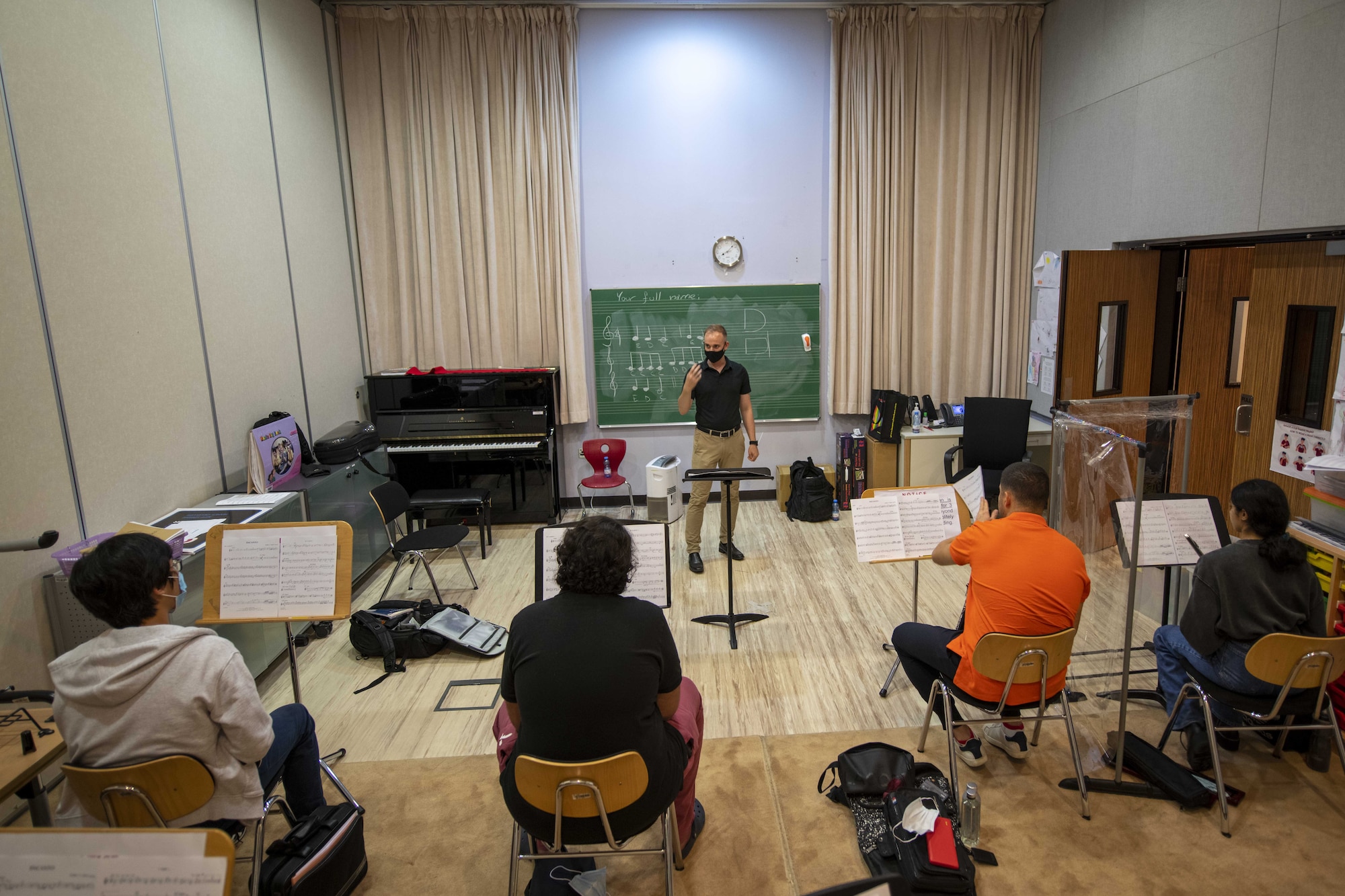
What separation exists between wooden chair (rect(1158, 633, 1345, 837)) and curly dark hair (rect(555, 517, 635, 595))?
6.71 feet

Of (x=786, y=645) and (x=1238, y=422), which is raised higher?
(x=1238, y=422)

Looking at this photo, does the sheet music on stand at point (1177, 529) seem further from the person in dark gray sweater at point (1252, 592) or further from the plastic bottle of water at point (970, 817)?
the plastic bottle of water at point (970, 817)

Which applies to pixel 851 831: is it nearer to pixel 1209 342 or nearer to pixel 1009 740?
pixel 1009 740

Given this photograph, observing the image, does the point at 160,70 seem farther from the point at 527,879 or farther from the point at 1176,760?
the point at 1176,760

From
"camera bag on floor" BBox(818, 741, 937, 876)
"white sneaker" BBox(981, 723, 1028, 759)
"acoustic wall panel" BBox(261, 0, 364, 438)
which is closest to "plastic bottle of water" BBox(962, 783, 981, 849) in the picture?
"camera bag on floor" BBox(818, 741, 937, 876)

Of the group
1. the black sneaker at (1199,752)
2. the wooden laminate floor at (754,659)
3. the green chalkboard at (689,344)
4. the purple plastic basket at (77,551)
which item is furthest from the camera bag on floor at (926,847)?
the green chalkboard at (689,344)

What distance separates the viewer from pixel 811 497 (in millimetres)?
6125

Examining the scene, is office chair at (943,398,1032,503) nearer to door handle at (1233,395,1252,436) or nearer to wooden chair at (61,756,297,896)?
door handle at (1233,395,1252,436)

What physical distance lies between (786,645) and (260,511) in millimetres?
2663

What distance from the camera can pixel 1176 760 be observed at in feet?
9.95

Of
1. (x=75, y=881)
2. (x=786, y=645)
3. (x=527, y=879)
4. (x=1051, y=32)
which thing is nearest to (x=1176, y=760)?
(x=786, y=645)

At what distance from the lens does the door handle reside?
4.24 m

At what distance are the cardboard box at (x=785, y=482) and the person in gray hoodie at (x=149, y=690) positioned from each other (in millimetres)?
4640

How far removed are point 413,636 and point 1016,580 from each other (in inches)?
113
